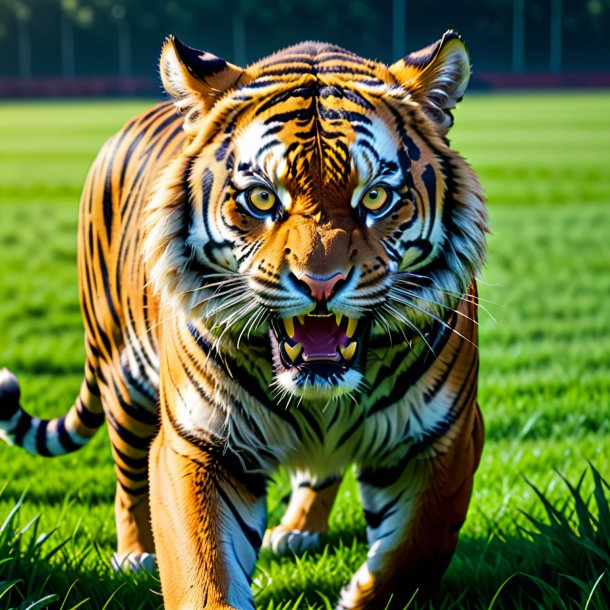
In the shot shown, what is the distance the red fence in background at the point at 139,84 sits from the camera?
53.0 m

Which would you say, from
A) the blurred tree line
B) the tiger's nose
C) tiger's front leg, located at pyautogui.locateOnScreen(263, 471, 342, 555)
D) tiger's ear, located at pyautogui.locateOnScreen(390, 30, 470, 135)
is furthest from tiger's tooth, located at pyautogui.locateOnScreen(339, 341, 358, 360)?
the blurred tree line

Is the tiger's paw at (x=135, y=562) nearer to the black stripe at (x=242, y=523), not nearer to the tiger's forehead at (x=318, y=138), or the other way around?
the black stripe at (x=242, y=523)

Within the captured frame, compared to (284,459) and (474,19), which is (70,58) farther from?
(284,459)

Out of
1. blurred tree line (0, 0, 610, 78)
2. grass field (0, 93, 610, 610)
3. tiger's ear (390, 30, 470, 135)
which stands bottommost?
grass field (0, 93, 610, 610)

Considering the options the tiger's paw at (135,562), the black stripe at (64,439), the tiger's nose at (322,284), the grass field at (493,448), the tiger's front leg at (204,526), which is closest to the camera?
the tiger's nose at (322,284)

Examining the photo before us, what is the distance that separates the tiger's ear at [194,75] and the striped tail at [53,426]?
129 cm

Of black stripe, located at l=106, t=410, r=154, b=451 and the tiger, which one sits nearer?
the tiger

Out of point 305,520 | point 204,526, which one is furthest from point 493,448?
point 204,526

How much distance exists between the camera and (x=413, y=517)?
8.76ft

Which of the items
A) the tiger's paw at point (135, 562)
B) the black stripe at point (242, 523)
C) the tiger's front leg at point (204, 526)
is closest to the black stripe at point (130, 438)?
the tiger's paw at point (135, 562)

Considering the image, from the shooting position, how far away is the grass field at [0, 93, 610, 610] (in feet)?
9.55

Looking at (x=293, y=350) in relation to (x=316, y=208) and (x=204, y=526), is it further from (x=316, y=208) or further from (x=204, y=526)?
(x=204, y=526)

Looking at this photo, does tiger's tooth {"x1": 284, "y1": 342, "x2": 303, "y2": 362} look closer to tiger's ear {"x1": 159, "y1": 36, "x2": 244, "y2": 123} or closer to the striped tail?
tiger's ear {"x1": 159, "y1": 36, "x2": 244, "y2": 123}

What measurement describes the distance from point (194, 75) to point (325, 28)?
5412cm
